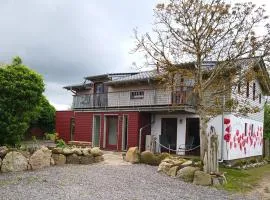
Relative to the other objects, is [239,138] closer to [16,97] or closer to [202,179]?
[202,179]

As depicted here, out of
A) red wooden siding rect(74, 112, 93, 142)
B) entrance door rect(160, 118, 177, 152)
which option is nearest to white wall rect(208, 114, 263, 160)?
entrance door rect(160, 118, 177, 152)

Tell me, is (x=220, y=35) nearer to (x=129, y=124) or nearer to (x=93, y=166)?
(x=93, y=166)

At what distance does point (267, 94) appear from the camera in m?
28.9

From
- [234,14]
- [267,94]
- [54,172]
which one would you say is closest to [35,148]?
[54,172]

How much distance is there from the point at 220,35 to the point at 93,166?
7736mm

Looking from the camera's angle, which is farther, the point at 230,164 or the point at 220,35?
the point at 230,164

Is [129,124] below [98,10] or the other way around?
below

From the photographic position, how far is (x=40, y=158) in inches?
559

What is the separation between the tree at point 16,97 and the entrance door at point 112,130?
11.0m

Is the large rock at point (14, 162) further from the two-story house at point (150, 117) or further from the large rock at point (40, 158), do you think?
the two-story house at point (150, 117)

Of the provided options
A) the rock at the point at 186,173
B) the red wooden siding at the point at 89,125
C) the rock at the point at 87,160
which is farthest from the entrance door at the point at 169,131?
the rock at the point at 186,173

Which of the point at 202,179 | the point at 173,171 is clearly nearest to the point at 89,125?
the point at 173,171

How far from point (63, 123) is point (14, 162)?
16493 mm

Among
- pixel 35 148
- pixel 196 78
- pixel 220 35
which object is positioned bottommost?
pixel 35 148
